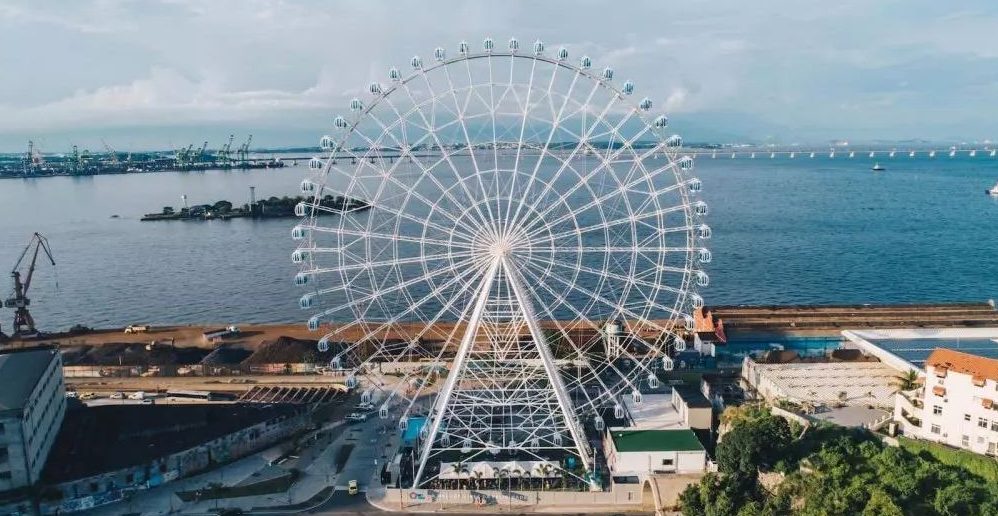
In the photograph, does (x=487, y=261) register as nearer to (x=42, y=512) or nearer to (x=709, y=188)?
(x=42, y=512)

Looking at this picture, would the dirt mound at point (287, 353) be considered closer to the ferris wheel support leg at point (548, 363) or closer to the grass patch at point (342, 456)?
the grass patch at point (342, 456)

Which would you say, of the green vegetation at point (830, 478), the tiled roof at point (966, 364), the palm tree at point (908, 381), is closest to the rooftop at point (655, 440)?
the green vegetation at point (830, 478)

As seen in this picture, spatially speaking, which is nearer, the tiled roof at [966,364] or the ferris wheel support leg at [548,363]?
the tiled roof at [966,364]

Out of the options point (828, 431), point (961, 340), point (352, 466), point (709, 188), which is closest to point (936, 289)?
point (961, 340)

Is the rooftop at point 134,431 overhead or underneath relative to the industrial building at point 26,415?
underneath

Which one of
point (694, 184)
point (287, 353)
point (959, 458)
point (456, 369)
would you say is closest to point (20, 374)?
point (287, 353)

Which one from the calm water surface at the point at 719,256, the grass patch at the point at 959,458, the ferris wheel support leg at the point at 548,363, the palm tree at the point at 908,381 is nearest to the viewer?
the grass patch at the point at 959,458

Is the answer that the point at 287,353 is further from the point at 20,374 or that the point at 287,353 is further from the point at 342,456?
the point at 20,374
